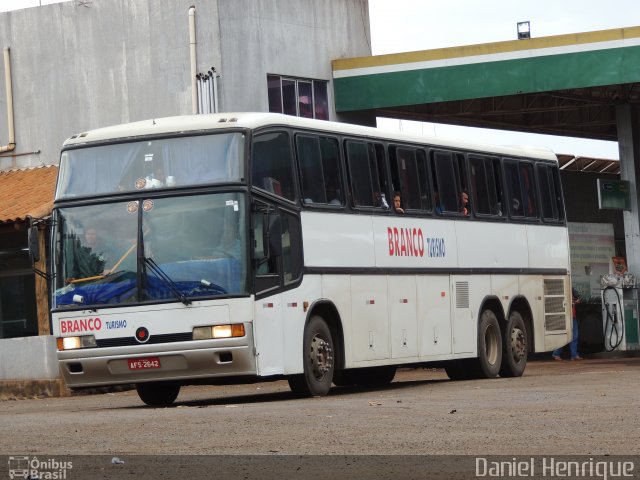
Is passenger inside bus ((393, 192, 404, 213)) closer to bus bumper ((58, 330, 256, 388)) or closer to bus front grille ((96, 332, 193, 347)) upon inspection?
bus bumper ((58, 330, 256, 388))

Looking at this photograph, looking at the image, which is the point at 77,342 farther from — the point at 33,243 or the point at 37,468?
the point at 37,468

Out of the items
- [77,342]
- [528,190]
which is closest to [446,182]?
[528,190]

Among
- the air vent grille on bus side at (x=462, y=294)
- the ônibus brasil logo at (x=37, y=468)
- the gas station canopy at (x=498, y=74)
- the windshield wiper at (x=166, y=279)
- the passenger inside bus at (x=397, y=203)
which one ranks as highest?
the gas station canopy at (x=498, y=74)

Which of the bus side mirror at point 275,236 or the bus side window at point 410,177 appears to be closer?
the bus side mirror at point 275,236

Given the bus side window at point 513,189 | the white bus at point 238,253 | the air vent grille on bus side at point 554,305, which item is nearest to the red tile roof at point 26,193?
the bus side window at point 513,189

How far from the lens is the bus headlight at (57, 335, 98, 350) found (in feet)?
60.1

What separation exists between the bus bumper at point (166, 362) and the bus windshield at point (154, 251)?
0.55 m

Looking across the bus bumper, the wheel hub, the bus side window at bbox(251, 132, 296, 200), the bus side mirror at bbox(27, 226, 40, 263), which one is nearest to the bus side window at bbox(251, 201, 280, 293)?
the bus side window at bbox(251, 132, 296, 200)

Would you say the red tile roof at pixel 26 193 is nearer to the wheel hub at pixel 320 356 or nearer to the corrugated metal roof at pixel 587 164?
the wheel hub at pixel 320 356

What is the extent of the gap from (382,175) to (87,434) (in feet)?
28.0

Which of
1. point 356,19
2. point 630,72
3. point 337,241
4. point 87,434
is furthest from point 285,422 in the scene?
point 356,19

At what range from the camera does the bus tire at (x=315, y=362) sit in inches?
746

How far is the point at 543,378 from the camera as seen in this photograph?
23.9 metres

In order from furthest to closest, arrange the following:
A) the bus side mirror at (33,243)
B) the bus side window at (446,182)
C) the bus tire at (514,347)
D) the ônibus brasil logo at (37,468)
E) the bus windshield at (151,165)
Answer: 1. the bus tire at (514,347)
2. the bus side window at (446,182)
3. the bus side mirror at (33,243)
4. the bus windshield at (151,165)
5. the ônibus brasil logo at (37,468)
